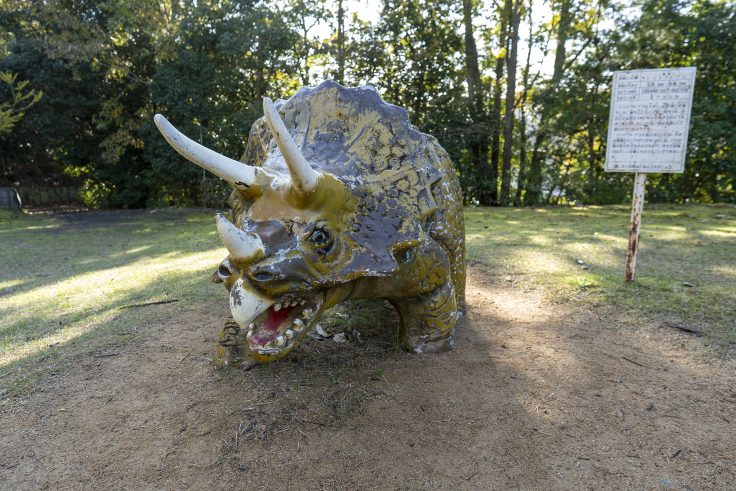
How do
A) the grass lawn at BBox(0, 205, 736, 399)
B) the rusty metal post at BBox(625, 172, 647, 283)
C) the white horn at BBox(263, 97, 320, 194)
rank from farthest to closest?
the rusty metal post at BBox(625, 172, 647, 283) → the grass lawn at BBox(0, 205, 736, 399) → the white horn at BBox(263, 97, 320, 194)

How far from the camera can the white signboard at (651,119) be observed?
406 cm

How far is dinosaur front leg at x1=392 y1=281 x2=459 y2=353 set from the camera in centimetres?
289

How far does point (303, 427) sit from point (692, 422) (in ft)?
6.47

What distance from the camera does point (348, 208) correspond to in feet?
7.41

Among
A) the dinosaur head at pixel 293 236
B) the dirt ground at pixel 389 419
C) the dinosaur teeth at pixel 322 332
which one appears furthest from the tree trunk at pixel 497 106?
the dinosaur head at pixel 293 236

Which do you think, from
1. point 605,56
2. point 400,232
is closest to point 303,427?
point 400,232

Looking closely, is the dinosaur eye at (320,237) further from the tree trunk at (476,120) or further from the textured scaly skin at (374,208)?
the tree trunk at (476,120)

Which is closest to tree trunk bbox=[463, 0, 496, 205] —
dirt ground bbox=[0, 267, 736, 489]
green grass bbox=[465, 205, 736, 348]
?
green grass bbox=[465, 205, 736, 348]

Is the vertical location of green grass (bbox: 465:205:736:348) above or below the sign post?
below

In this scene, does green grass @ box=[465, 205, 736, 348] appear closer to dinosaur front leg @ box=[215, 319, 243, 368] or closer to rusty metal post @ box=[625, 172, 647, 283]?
rusty metal post @ box=[625, 172, 647, 283]

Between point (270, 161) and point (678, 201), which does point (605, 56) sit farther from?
point (270, 161)

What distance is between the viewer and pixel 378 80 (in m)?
13.1

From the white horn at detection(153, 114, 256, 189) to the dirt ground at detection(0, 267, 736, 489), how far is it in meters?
1.23

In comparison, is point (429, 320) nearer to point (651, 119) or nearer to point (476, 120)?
point (651, 119)
